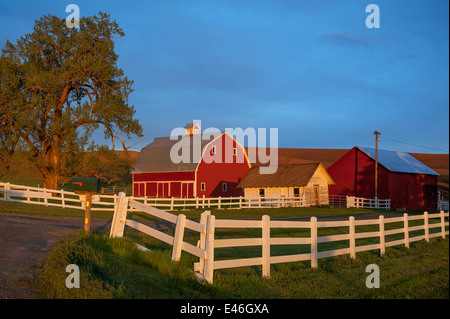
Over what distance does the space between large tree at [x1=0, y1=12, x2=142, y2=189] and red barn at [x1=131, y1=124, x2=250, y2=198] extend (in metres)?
13.1

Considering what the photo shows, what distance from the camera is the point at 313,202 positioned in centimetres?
4091

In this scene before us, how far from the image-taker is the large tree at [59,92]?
33406 mm

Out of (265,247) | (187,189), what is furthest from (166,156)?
(265,247)

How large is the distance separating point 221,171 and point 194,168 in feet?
12.7

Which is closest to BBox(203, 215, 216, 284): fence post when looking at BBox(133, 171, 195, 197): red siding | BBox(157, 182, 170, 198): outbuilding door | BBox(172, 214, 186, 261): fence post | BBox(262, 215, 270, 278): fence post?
BBox(172, 214, 186, 261): fence post

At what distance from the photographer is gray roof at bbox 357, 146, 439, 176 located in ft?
146

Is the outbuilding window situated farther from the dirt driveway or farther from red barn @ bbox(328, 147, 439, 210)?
the dirt driveway

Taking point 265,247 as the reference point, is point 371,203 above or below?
below

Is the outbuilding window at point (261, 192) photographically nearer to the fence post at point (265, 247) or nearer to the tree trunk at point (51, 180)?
the tree trunk at point (51, 180)

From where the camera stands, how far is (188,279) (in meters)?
8.20

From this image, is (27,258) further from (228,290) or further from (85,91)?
(85,91)

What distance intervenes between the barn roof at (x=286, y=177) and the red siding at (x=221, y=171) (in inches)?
232

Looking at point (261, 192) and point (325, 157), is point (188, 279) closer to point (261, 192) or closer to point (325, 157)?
point (261, 192)
